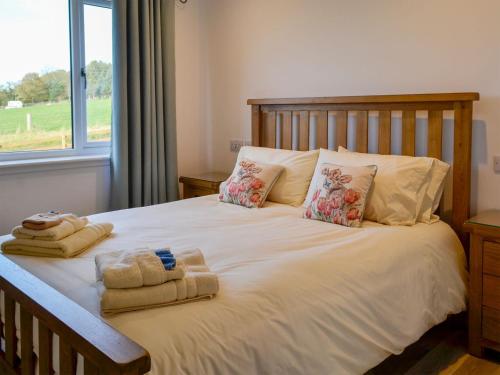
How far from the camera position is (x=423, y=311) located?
2.04 meters

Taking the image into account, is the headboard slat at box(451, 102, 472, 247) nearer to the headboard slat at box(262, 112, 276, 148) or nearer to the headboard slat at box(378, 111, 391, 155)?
the headboard slat at box(378, 111, 391, 155)

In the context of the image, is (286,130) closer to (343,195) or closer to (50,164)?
→ (343,195)

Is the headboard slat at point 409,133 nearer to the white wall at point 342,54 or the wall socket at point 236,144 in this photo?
the white wall at point 342,54

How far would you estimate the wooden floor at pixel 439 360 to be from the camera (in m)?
2.15

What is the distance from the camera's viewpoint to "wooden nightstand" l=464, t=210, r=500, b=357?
2.16 metres

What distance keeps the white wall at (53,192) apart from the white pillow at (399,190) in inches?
75.3

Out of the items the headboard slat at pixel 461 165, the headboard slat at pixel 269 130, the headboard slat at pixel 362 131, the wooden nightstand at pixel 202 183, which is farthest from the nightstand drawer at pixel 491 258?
the wooden nightstand at pixel 202 183

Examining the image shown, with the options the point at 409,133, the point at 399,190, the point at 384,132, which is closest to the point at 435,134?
the point at 409,133

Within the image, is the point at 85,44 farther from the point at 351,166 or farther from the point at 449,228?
the point at 449,228

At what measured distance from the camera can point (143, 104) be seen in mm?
3410

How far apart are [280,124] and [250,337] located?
2130 mm

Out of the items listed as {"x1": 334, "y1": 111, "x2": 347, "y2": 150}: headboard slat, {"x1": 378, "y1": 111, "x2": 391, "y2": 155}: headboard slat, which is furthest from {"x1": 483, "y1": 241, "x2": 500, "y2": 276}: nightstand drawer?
{"x1": 334, "y1": 111, "x2": 347, "y2": 150}: headboard slat

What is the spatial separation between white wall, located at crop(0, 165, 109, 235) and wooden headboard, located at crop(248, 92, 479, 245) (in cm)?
116

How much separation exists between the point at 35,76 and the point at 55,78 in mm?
131
